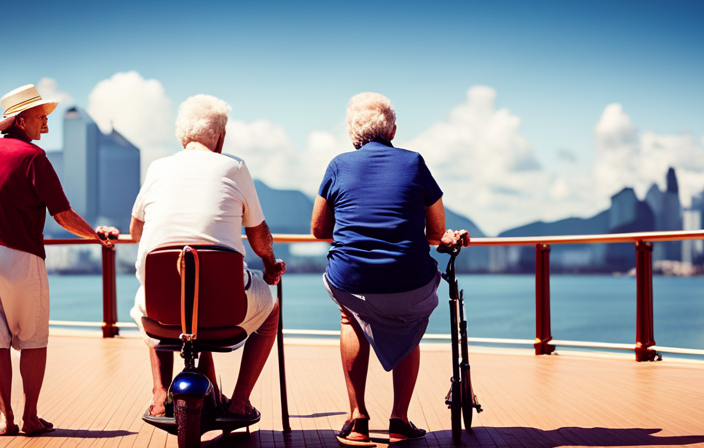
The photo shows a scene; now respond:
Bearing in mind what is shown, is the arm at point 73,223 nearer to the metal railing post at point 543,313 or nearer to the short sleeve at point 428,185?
the short sleeve at point 428,185

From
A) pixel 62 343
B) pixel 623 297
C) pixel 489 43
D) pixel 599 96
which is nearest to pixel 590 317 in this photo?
pixel 623 297

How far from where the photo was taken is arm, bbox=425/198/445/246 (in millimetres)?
2764

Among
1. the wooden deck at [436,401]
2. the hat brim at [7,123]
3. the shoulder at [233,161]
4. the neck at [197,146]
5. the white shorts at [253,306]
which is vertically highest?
the hat brim at [7,123]

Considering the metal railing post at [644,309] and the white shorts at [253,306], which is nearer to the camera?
the white shorts at [253,306]

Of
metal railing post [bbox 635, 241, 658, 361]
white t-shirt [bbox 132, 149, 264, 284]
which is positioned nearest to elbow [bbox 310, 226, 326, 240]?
white t-shirt [bbox 132, 149, 264, 284]

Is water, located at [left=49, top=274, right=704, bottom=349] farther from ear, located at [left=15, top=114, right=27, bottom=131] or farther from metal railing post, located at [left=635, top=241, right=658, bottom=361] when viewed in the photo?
ear, located at [left=15, top=114, right=27, bottom=131]

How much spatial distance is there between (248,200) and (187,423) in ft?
2.59

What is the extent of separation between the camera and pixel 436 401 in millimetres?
3449

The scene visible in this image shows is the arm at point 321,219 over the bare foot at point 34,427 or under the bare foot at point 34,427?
over

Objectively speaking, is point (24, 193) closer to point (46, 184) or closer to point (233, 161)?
point (46, 184)

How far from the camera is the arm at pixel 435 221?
9.07ft

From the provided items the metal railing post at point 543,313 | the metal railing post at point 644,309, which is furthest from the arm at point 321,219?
the metal railing post at point 644,309

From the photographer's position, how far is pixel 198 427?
224 centimetres

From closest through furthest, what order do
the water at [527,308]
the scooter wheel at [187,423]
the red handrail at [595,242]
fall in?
the scooter wheel at [187,423] → the red handrail at [595,242] → the water at [527,308]
